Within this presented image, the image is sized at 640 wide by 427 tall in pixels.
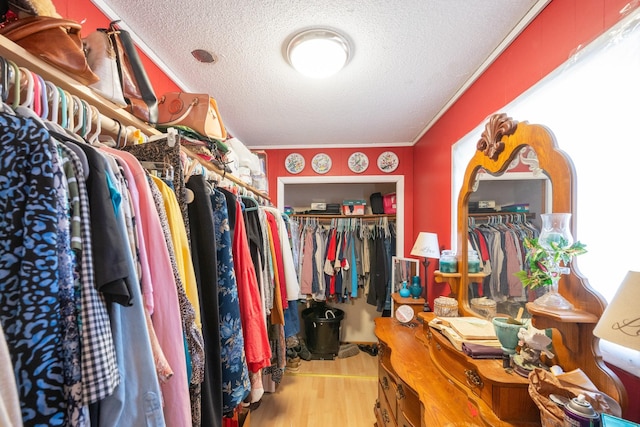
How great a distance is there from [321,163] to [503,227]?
202 centimetres

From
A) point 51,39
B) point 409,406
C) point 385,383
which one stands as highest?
point 51,39

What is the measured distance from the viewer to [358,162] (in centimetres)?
293

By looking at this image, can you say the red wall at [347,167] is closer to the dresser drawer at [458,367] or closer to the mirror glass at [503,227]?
the mirror glass at [503,227]

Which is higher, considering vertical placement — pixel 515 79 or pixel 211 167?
pixel 515 79

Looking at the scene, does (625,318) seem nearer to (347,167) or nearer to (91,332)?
(91,332)

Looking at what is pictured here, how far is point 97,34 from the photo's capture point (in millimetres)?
831

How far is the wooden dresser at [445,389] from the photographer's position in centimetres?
81

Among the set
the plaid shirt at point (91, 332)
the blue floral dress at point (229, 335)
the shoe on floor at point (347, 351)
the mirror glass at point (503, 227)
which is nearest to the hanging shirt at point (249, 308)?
the blue floral dress at point (229, 335)

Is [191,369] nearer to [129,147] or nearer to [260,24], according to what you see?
[129,147]

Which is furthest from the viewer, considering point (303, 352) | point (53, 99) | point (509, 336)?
point (303, 352)

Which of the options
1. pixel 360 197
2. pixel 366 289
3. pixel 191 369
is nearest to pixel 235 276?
pixel 191 369

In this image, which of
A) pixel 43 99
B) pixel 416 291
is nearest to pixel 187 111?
pixel 43 99

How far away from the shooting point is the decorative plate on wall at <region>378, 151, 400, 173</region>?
2.92 m

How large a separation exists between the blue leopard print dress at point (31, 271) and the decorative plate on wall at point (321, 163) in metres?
2.60
